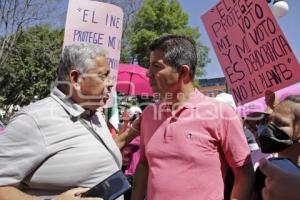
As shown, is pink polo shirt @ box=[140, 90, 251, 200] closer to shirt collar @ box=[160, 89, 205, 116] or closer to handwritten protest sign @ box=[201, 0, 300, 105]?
shirt collar @ box=[160, 89, 205, 116]

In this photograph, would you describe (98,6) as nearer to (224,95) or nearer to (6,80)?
(224,95)

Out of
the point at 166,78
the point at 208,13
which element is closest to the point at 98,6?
the point at 208,13

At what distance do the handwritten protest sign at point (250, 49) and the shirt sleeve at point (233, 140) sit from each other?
41.4 inches

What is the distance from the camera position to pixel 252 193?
2482mm

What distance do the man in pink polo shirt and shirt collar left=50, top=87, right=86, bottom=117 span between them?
520 mm

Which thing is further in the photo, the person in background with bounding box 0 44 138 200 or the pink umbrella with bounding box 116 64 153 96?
the pink umbrella with bounding box 116 64 153 96

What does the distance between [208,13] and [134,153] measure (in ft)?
6.38

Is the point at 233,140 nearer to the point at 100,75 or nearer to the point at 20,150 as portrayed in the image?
the point at 100,75

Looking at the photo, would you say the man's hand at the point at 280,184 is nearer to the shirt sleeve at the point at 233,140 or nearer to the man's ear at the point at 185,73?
the shirt sleeve at the point at 233,140

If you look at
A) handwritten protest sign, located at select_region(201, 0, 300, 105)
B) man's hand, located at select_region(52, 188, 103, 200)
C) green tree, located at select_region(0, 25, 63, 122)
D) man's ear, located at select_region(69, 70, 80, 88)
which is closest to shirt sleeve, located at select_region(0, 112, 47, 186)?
man's hand, located at select_region(52, 188, 103, 200)

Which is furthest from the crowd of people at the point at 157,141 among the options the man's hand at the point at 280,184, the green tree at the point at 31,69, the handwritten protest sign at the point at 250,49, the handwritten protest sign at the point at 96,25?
the green tree at the point at 31,69

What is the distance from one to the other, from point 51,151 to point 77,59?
513 millimetres

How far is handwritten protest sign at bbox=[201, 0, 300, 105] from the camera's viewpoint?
3426mm

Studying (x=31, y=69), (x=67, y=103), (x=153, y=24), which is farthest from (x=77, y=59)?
(x=153, y=24)
